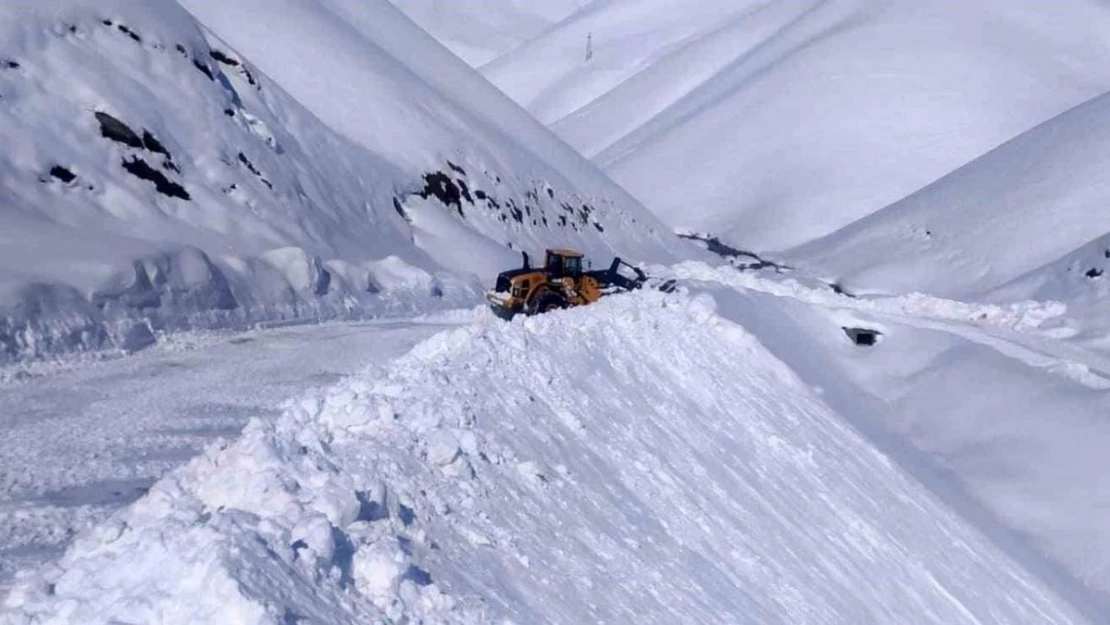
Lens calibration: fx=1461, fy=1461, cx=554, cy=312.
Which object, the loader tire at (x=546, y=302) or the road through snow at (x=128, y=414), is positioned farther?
the loader tire at (x=546, y=302)

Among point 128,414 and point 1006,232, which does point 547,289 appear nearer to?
point 128,414

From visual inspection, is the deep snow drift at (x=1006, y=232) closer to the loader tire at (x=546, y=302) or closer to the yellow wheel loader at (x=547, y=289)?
the yellow wheel loader at (x=547, y=289)

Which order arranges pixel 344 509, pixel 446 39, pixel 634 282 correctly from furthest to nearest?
pixel 446 39
pixel 634 282
pixel 344 509

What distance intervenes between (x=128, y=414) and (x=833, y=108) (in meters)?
67.6

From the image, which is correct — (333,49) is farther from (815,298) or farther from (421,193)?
(815,298)

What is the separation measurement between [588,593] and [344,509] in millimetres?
1713

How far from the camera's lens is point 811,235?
62.8 meters

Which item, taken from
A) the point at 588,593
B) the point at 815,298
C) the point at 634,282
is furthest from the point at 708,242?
the point at 588,593

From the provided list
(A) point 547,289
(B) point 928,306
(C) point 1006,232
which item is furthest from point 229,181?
(C) point 1006,232

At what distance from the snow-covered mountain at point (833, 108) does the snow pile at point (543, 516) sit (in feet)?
154

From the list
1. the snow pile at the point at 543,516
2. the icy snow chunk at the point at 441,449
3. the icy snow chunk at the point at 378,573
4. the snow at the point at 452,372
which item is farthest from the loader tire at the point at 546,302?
the icy snow chunk at the point at 378,573

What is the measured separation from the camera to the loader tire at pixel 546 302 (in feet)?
68.2

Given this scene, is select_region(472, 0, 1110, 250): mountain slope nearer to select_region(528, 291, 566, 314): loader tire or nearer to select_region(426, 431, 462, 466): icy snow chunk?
select_region(528, 291, 566, 314): loader tire

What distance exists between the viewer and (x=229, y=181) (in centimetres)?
2572
